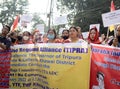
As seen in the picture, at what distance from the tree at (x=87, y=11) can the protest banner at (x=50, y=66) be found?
2618 centimetres

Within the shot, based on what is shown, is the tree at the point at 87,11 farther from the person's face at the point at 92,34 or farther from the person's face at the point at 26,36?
the person's face at the point at 92,34

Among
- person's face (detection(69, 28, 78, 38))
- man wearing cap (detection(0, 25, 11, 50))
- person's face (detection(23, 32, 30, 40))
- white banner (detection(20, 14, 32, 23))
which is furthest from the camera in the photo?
white banner (detection(20, 14, 32, 23))

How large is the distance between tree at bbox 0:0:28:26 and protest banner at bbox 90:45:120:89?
56.1 meters

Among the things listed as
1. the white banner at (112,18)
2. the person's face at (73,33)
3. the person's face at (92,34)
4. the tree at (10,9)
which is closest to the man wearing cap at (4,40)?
the person's face at (73,33)

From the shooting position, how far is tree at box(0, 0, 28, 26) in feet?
210

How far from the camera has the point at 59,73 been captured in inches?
316

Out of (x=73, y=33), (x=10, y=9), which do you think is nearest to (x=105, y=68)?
(x=73, y=33)

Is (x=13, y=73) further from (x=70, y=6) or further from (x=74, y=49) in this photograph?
(x=70, y=6)

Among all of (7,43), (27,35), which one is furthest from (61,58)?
(27,35)

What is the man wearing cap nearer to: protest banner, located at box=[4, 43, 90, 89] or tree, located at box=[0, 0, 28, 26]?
protest banner, located at box=[4, 43, 90, 89]

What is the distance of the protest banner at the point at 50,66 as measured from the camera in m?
7.50

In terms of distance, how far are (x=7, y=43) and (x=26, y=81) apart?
1.18 m

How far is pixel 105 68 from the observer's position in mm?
6992

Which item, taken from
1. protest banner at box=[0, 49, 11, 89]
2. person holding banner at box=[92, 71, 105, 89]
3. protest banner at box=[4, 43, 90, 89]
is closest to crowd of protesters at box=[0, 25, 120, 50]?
protest banner at box=[0, 49, 11, 89]
